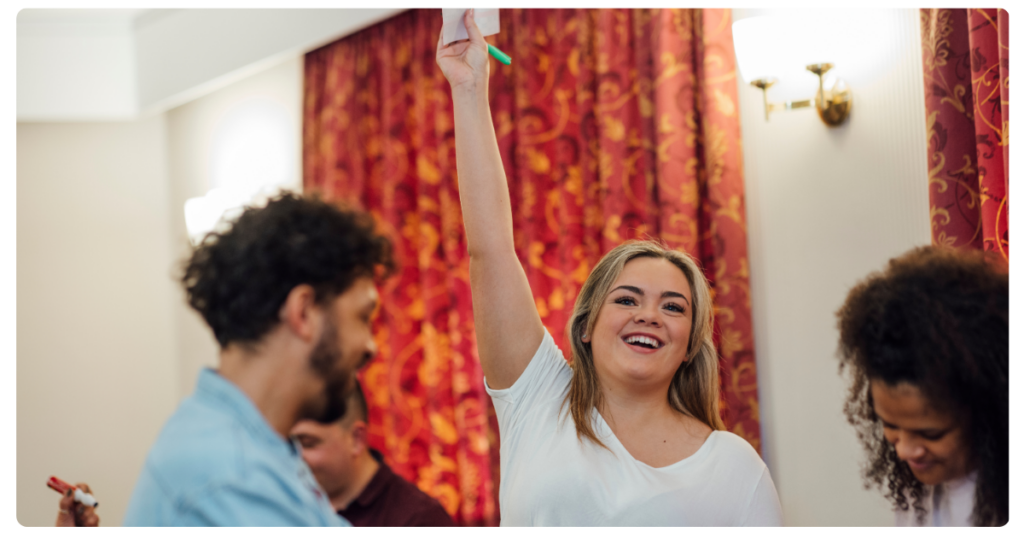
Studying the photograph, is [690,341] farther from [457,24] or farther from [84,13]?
[84,13]

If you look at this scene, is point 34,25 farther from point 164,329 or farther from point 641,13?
point 641,13

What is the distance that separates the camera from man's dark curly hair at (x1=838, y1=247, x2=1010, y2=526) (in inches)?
35.9

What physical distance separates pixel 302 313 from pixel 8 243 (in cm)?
322

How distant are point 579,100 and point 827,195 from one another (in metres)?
0.98

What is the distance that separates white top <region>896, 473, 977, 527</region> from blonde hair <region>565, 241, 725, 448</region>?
2.12 feet

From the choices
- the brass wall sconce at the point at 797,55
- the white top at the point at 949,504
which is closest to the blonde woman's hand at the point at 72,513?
the white top at the point at 949,504

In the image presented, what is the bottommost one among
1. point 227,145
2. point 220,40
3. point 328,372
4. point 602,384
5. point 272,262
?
point 602,384

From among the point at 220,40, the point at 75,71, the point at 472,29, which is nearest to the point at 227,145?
the point at 220,40

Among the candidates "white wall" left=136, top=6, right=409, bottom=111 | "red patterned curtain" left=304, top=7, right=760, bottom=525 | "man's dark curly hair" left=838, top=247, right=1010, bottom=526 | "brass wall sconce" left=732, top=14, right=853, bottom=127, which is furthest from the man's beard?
"white wall" left=136, top=6, right=409, bottom=111

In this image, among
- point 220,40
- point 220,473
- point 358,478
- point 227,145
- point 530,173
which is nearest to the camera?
point 220,473

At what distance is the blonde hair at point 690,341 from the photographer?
1599 mm

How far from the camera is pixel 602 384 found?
1561mm

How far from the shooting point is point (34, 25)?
157 inches

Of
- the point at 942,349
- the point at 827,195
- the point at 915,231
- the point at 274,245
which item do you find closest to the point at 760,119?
the point at 827,195
